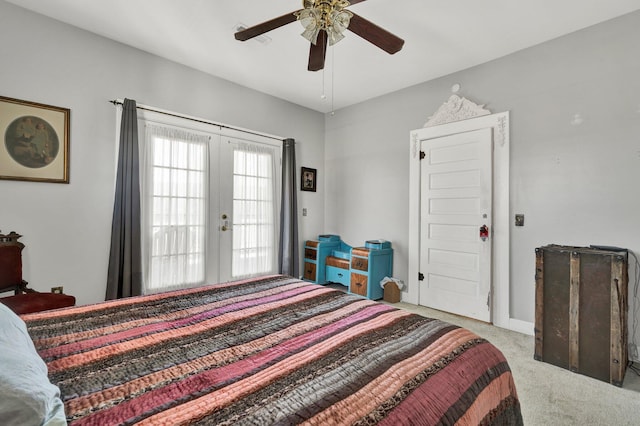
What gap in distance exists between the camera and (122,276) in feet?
9.22

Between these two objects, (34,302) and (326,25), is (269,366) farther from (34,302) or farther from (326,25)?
(34,302)

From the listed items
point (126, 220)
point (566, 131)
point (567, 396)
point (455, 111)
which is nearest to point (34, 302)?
point (126, 220)

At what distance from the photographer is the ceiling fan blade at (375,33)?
1.86m

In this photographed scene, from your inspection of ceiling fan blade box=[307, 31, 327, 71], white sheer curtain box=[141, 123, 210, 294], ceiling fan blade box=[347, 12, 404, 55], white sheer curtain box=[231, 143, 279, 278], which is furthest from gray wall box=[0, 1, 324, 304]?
ceiling fan blade box=[347, 12, 404, 55]

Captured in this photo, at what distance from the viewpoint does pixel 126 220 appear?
2809 mm

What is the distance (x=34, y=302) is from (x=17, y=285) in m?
0.33

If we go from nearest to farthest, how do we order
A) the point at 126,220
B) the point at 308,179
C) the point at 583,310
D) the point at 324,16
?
the point at 324,16, the point at 583,310, the point at 126,220, the point at 308,179

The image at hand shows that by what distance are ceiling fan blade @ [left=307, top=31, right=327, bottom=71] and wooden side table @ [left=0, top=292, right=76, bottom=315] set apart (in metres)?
2.56

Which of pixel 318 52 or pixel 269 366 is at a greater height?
pixel 318 52

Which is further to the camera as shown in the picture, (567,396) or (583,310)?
(583,310)

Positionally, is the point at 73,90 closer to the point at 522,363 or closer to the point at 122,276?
the point at 122,276

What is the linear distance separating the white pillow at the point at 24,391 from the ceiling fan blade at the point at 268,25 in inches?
76.7

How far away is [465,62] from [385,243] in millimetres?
2253

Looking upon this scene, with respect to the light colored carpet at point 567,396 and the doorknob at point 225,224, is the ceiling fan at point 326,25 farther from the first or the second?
the light colored carpet at point 567,396
